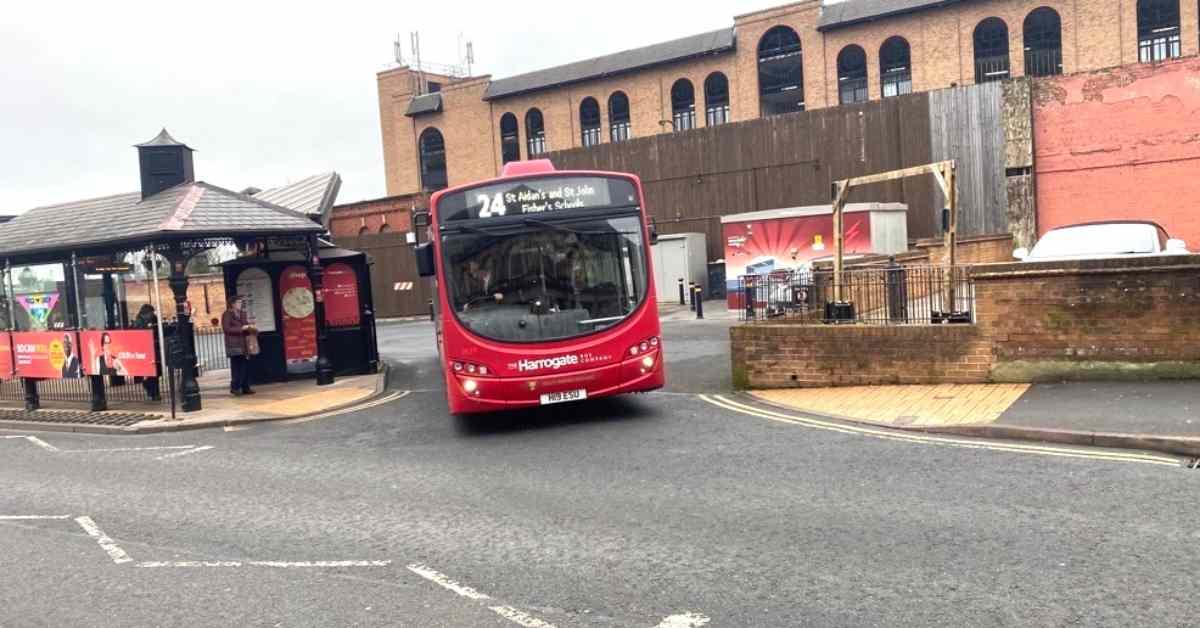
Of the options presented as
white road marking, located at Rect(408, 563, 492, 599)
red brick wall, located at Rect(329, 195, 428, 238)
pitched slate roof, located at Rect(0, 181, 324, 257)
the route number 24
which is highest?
red brick wall, located at Rect(329, 195, 428, 238)

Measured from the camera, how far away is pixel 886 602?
4465 mm

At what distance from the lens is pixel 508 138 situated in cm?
5594

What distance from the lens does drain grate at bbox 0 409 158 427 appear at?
13406mm

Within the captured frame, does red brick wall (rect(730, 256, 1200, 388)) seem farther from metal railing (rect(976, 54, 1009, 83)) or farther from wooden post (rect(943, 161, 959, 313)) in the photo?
metal railing (rect(976, 54, 1009, 83))

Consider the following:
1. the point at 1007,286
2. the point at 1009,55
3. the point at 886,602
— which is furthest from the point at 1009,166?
the point at 886,602

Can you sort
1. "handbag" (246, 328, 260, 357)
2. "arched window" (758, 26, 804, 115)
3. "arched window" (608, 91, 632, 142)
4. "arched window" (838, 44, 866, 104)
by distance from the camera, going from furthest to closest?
"arched window" (608, 91, 632, 142) → "arched window" (758, 26, 804, 115) → "arched window" (838, 44, 866, 104) → "handbag" (246, 328, 260, 357)

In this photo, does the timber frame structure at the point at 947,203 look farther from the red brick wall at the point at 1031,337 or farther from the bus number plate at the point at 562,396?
the bus number plate at the point at 562,396

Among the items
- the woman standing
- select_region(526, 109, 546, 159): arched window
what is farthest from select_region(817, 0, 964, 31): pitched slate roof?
the woman standing

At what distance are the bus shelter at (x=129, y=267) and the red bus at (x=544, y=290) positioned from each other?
5.67 meters

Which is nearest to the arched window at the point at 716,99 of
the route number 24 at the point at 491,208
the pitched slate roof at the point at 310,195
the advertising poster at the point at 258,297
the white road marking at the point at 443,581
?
the pitched slate roof at the point at 310,195

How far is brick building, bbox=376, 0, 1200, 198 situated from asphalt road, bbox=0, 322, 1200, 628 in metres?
32.7

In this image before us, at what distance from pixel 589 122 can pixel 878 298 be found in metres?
43.6

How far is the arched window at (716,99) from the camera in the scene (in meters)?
49.6

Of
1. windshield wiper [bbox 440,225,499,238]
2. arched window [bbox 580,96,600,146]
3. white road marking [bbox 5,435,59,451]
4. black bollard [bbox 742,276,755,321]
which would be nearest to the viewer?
windshield wiper [bbox 440,225,499,238]
